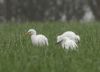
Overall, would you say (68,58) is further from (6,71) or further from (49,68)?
(6,71)

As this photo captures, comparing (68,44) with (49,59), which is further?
(68,44)

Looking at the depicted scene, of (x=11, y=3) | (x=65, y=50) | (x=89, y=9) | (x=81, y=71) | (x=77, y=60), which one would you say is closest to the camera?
(x=81, y=71)

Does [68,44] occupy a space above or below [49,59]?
above

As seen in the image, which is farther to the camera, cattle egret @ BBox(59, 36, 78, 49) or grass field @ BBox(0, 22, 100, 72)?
cattle egret @ BBox(59, 36, 78, 49)

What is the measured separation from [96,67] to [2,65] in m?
1.50

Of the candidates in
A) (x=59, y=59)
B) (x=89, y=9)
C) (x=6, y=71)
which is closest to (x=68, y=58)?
(x=59, y=59)

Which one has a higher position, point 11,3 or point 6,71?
point 11,3

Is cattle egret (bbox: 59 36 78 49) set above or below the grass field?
above

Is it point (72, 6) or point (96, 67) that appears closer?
point (96, 67)

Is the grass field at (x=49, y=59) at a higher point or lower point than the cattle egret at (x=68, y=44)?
lower

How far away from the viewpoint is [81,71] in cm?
670

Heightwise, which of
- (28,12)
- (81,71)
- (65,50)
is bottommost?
(81,71)

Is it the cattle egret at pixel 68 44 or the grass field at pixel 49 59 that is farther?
the cattle egret at pixel 68 44

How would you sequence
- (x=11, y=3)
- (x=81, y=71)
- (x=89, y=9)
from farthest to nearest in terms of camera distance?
(x=89, y=9) → (x=11, y=3) → (x=81, y=71)
